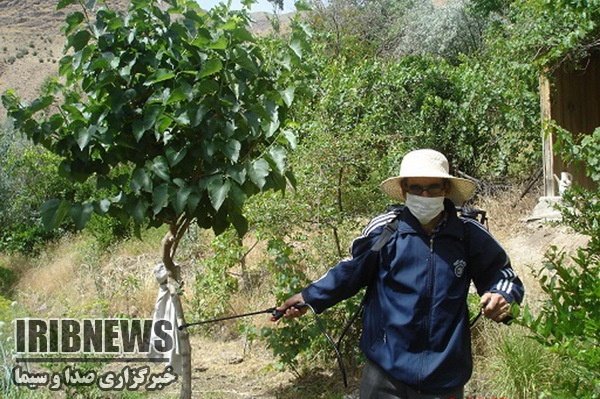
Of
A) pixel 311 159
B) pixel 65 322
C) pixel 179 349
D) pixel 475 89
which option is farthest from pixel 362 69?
pixel 179 349

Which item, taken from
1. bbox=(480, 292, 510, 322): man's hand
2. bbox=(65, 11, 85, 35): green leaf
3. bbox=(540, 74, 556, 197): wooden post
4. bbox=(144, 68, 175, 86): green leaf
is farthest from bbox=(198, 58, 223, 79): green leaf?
bbox=(540, 74, 556, 197): wooden post

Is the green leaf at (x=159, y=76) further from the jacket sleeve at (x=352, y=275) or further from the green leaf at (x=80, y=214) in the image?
the jacket sleeve at (x=352, y=275)

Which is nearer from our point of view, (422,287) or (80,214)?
(422,287)

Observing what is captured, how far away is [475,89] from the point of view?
10031mm

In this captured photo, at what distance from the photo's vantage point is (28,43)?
189 feet

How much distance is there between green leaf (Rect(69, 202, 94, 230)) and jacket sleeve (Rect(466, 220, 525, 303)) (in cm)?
183

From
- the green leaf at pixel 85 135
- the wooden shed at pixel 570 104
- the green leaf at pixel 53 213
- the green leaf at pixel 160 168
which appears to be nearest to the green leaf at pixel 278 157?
the green leaf at pixel 160 168

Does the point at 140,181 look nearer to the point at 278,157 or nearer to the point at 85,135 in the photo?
the point at 85,135

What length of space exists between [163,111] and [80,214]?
2.15ft

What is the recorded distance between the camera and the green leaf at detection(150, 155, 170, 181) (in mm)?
3275

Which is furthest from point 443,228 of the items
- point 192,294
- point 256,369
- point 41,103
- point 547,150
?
point 547,150

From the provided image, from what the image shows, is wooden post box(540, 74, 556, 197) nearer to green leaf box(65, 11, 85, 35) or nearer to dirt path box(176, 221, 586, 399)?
dirt path box(176, 221, 586, 399)

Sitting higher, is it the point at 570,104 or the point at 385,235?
the point at 570,104

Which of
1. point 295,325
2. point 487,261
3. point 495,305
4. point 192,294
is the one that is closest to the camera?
point 495,305
